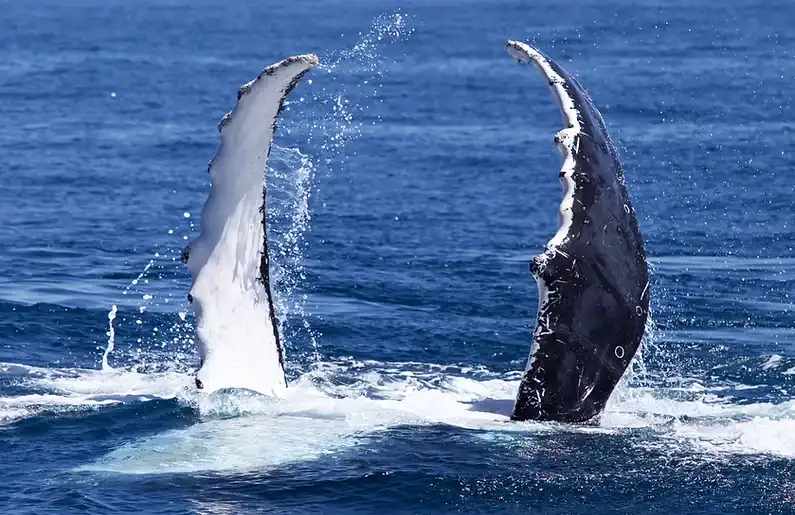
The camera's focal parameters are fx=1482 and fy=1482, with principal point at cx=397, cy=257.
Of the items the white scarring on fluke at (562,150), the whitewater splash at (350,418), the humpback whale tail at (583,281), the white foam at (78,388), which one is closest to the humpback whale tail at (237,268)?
the whitewater splash at (350,418)

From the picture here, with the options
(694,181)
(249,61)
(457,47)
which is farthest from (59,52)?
(694,181)

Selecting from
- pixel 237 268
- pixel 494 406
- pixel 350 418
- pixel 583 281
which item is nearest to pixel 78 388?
pixel 237 268

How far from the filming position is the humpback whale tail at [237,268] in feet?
41.8

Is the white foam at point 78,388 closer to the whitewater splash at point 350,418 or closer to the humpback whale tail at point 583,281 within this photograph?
the whitewater splash at point 350,418

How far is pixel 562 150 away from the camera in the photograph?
12266mm

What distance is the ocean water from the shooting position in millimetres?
12500

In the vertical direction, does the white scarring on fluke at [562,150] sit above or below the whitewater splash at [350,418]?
above

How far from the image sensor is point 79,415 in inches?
564

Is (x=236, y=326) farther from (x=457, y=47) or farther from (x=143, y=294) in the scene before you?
(x=457, y=47)

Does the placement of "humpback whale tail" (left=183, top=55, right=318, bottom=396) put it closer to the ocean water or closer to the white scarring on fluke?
the ocean water

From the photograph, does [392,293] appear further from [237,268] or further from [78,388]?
[237,268]

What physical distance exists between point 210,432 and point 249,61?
42894mm

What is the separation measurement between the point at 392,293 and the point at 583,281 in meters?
8.65

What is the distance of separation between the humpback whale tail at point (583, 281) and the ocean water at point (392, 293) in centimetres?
49
